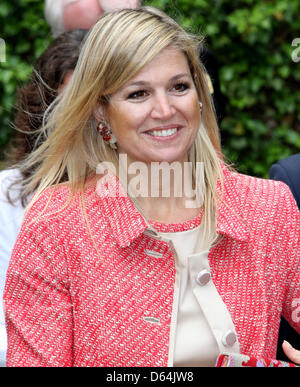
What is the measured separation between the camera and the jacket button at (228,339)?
6.22 feet

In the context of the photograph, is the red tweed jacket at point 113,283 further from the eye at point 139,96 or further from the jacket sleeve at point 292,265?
the eye at point 139,96

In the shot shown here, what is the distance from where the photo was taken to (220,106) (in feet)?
10.3

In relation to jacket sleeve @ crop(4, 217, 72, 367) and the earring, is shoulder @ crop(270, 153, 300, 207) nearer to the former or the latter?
the earring

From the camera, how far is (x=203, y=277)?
1.94 meters

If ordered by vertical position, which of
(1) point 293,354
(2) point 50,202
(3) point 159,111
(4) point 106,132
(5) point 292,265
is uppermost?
(3) point 159,111

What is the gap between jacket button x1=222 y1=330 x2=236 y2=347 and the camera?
189 cm

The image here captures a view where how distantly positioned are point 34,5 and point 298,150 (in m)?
1.92

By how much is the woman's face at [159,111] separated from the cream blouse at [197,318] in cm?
27

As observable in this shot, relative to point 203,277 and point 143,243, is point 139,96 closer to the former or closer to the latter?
point 143,243

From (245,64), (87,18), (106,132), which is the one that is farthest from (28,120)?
(245,64)

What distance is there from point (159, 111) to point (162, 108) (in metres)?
0.02

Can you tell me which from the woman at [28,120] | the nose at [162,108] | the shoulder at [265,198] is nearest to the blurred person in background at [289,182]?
the shoulder at [265,198]

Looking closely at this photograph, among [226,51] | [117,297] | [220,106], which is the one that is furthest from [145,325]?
[226,51]
